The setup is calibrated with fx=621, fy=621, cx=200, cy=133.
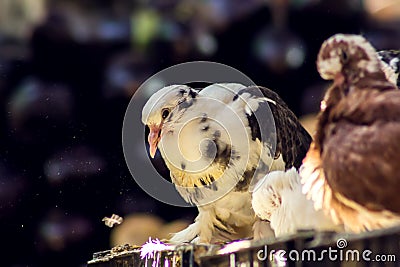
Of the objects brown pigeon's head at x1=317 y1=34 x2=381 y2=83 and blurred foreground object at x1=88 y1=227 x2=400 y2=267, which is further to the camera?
brown pigeon's head at x1=317 y1=34 x2=381 y2=83

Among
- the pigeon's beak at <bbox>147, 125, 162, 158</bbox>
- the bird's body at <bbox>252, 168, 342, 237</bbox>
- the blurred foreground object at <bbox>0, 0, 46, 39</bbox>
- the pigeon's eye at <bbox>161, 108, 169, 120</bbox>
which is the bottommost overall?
the bird's body at <bbox>252, 168, 342, 237</bbox>

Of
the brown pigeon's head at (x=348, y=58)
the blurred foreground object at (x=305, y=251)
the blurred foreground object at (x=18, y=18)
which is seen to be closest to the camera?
the blurred foreground object at (x=305, y=251)

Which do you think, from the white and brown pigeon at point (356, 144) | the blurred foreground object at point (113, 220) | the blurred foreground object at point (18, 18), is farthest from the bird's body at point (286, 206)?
the blurred foreground object at point (18, 18)

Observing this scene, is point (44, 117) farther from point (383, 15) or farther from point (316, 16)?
point (383, 15)

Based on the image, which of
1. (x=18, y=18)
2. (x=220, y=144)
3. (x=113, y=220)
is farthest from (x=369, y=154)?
(x=18, y=18)

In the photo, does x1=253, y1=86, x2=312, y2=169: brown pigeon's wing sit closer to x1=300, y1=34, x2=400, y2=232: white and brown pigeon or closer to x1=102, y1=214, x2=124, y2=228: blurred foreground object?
x1=300, y1=34, x2=400, y2=232: white and brown pigeon

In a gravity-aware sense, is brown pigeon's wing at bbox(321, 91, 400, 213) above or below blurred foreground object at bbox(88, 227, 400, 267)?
above

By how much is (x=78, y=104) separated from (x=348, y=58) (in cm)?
65

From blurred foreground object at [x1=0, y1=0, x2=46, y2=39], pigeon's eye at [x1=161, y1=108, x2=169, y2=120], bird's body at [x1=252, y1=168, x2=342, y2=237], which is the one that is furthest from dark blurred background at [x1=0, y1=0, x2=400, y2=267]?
bird's body at [x1=252, y1=168, x2=342, y2=237]

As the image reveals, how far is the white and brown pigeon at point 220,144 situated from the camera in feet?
3.59

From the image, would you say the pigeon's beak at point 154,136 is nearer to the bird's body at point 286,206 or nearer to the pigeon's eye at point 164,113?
the pigeon's eye at point 164,113

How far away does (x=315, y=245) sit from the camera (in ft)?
2.64

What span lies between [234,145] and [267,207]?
0.52 feet

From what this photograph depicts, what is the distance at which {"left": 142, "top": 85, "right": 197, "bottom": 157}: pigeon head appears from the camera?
1.18m
